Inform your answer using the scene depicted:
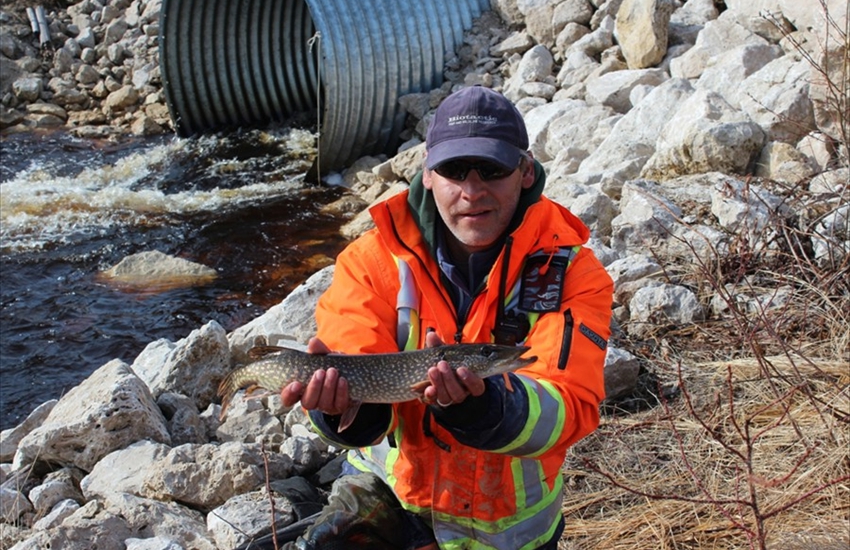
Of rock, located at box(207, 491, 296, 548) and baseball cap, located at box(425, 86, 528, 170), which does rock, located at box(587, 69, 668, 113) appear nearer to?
baseball cap, located at box(425, 86, 528, 170)

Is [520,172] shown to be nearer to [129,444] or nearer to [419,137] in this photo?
[129,444]

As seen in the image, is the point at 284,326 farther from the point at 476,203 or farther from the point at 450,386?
the point at 450,386

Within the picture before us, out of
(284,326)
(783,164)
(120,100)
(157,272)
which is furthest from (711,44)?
(120,100)

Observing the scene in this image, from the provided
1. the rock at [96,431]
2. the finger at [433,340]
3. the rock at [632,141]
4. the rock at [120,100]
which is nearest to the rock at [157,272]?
the rock at [632,141]

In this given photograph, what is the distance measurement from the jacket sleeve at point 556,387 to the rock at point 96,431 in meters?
2.23

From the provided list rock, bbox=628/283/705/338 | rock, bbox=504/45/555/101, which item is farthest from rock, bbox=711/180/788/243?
rock, bbox=504/45/555/101

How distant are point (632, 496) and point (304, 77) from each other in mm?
9785

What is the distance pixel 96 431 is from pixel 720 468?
9.48 ft

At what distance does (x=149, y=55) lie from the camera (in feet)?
44.7

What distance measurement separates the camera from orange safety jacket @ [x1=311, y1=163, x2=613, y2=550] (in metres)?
2.94

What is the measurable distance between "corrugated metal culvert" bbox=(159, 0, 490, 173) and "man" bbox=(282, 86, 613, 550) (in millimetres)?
7229

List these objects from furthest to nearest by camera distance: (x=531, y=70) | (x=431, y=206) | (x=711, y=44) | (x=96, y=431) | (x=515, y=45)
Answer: (x=515, y=45) → (x=531, y=70) → (x=711, y=44) → (x=96, y=431) → (x=431, y=206)

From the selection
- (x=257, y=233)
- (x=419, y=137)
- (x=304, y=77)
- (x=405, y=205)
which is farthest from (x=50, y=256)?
(x=405, y=205)

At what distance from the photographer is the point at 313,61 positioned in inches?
496
